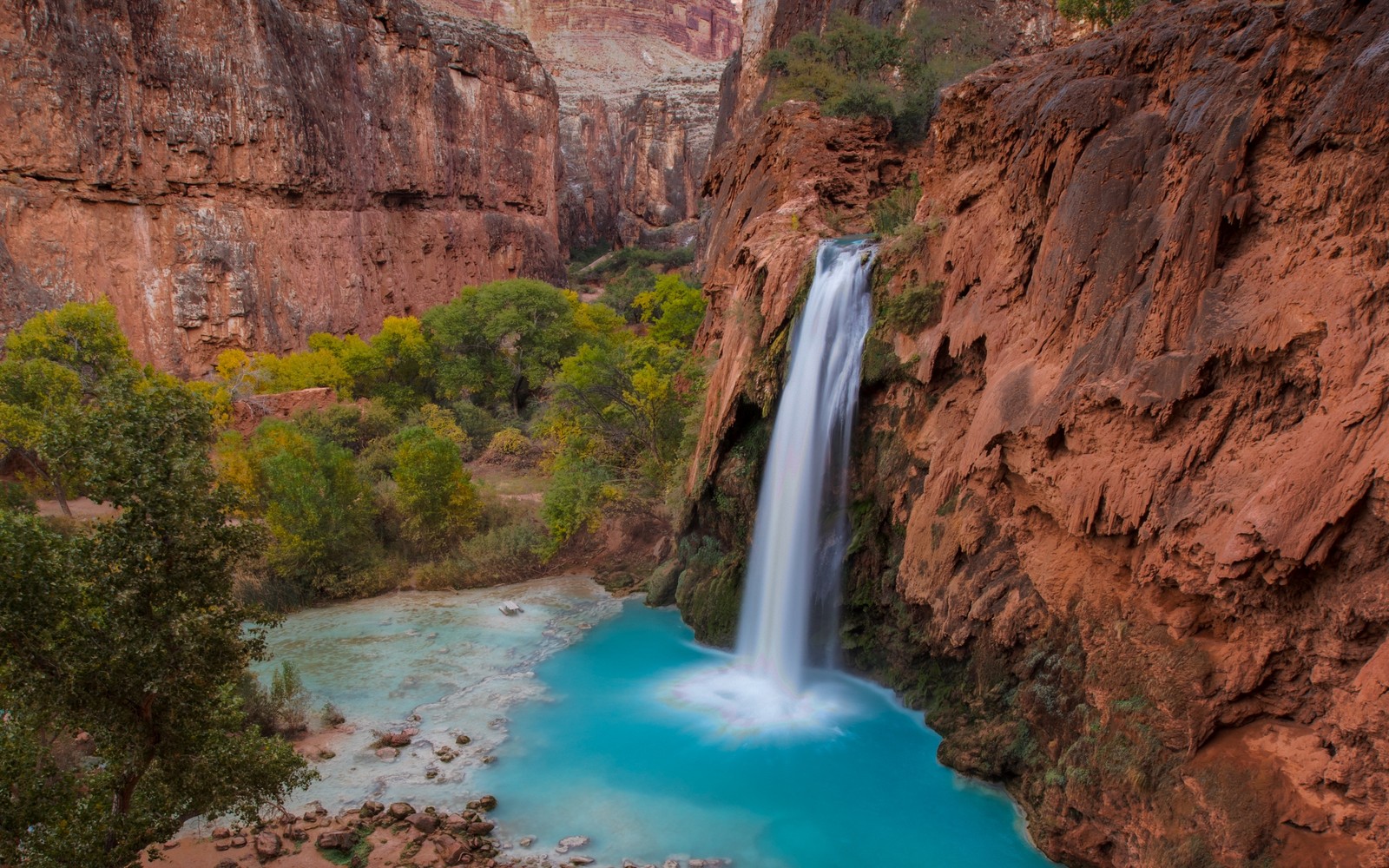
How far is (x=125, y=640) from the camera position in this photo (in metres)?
6.78

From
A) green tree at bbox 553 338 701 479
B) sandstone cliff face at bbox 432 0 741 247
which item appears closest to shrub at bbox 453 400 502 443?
green tree at bbox 553 338 701 479

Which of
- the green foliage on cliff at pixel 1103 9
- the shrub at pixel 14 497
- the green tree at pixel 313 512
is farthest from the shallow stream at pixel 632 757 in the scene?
the green foliage on cliff at pixel 1103 9

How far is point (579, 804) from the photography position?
11836 mm

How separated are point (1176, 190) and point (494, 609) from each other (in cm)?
1557

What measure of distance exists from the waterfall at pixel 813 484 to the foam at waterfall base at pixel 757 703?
34 centimetres

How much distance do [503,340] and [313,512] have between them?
67.0 feet

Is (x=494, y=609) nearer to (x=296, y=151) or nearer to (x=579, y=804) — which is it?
(x=579, y=804)

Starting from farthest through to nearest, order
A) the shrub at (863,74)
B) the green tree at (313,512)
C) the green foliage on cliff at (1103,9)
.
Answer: the shrub at (863,74) < the green foliage on cliff at (1103,9) < the green tree at (313,512)

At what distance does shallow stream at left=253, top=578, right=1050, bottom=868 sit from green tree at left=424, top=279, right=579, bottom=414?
20.2 metres

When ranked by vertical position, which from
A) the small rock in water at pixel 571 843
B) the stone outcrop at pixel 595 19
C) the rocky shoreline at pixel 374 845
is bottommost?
the rocky shoreline at pixel 374 845

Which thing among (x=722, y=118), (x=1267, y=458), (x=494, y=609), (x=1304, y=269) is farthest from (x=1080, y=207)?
(x=722, y=118)

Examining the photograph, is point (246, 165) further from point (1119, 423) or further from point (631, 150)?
point (631, 150)

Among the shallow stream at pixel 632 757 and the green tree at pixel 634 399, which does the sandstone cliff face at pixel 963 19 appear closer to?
the green tree at pixel 634 399

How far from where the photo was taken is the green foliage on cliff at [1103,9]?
21.8 m
